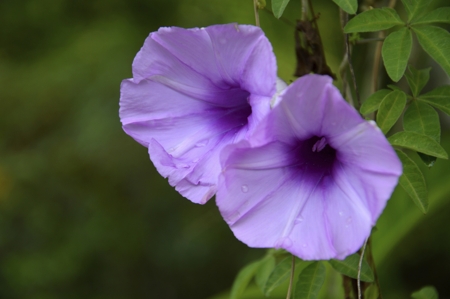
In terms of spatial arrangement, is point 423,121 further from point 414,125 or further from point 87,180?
point 87,180

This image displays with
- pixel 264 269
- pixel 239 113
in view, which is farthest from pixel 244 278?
pixel 239 113

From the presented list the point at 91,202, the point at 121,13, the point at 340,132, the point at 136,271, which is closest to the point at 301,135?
the point at 340,132

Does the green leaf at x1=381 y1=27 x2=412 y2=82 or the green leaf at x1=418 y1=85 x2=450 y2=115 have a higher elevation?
the green leaf at x1=381 y1=27 x2=412 y2=82

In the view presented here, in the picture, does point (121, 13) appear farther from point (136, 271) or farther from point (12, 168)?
point (136, 271)

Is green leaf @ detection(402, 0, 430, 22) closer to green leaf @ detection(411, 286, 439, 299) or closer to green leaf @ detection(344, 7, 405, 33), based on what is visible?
green leaf @ detection(344, 7, 405, 33)

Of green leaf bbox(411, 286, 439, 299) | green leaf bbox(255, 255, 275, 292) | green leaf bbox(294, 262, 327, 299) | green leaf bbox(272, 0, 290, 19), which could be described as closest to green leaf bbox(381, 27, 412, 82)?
green leaf bbox(272, 0, 290, 19)

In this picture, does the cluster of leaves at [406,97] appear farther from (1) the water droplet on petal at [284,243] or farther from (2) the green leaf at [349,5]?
(1) the water droplet on petal at [284,243]
